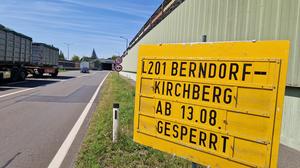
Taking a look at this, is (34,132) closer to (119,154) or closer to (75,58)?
(119,154)

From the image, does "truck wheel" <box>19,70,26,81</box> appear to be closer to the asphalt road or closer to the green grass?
the asphalt road

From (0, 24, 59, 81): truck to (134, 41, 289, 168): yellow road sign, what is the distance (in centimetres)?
2289

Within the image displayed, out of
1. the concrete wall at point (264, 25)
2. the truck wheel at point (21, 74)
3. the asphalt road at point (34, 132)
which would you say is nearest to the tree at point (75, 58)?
the truck wheel at point (21, 74)

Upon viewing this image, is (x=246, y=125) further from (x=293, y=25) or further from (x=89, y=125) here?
(x=89, y=125)

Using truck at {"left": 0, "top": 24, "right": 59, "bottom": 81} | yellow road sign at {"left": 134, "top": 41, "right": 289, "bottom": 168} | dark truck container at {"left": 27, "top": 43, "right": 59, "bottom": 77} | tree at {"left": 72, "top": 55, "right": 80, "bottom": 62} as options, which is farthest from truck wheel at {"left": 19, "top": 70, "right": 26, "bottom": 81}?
tree at {"left": 72, "top": 55, "right": 80, "bottom": 62}

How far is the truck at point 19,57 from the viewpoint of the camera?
25016 millimetres

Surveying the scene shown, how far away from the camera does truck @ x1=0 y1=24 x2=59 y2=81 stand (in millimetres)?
25016

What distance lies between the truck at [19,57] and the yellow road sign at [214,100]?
22.9 metres

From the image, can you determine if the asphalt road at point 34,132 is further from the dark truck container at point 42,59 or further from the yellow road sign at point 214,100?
the dark truck container at point 42,59

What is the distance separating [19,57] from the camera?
29.1 metres

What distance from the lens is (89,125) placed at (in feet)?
31.4

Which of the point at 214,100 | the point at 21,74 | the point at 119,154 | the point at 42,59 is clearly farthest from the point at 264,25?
the point at 42,59

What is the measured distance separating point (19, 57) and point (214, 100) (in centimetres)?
2852

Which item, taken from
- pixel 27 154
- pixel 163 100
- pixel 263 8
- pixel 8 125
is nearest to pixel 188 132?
pixel 163 100
